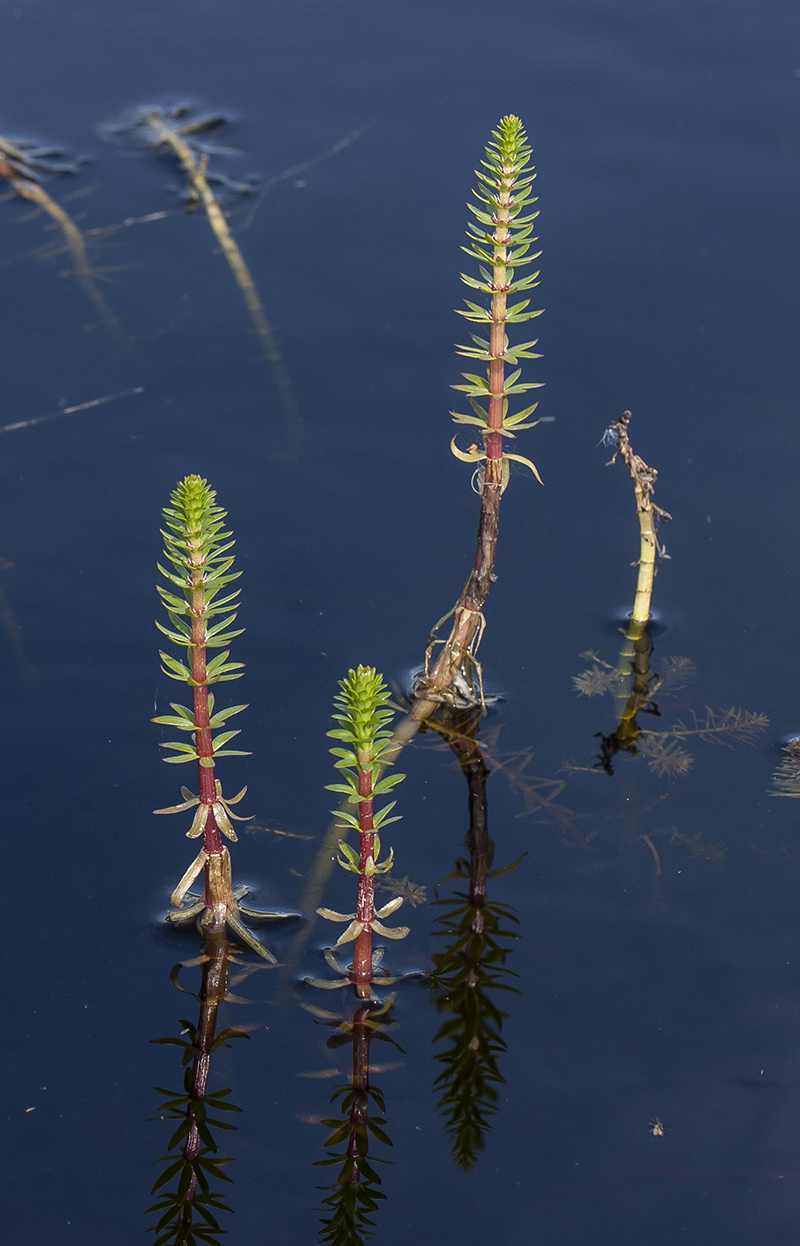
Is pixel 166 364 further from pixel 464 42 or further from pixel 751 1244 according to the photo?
pixel 751 1244

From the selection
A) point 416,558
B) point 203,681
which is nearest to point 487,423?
point 416,558

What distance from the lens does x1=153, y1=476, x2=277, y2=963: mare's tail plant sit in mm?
4086

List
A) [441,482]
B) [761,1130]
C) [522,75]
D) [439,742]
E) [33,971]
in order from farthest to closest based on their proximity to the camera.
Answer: [522,75] → [441,482] → [439,742] → [33,971] → [761,1130]

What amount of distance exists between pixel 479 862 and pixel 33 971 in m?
1.74

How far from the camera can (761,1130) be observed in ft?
13.7

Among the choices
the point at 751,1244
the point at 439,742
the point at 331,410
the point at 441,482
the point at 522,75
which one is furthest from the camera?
the point at 522,75

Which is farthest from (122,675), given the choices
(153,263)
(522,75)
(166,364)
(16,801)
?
(522,75)

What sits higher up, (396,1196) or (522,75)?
(522,75)

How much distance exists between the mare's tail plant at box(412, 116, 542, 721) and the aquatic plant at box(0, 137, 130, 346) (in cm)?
375

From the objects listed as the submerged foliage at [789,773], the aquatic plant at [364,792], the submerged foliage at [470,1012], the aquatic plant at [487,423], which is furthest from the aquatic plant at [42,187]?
the submerged foliage at [789,773]

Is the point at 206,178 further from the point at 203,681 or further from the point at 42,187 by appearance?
the point at 203,681

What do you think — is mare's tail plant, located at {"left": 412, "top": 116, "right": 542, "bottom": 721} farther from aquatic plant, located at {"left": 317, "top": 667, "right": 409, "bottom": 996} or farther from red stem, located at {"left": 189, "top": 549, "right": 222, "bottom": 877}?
red stem, located at {"left": 189, "top": 549, "right": 222, "bottom": 877}

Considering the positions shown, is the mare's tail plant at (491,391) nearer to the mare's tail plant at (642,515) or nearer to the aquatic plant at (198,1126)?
the mare's tail plant at (642,515)

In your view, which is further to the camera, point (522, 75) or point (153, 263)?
point (522, 75)
